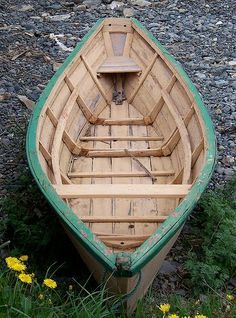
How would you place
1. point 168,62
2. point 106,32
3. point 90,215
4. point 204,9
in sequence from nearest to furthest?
point 90,215 < point 168,62 < point 106,32 < point 204,9

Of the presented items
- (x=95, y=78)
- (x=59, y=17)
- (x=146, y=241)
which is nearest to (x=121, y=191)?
(x=146, y=241)

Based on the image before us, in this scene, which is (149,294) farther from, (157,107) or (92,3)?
(92,3)

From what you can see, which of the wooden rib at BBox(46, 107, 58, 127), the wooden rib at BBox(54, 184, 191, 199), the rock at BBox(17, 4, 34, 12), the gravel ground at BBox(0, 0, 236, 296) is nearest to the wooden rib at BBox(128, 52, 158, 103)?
the gravel ground at BBox(0, 0, 236, 296)

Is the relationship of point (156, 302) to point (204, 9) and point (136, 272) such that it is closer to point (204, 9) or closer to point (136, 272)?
point (136, 272)

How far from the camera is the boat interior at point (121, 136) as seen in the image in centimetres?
513

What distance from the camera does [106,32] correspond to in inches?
288

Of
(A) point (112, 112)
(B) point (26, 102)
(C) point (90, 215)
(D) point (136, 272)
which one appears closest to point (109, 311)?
(D) point (136, 272)

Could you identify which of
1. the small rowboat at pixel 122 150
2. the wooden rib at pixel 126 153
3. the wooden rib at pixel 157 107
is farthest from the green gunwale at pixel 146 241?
the wooden rib at pixel 157 107

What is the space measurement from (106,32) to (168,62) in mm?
1005

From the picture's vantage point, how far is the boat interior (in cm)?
513

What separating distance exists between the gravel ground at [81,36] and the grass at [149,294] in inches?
18.8

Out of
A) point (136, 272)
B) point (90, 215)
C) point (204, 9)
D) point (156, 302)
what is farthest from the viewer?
point (204, 9)

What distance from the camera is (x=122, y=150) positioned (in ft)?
20.5

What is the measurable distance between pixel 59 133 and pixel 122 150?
2.06ft
